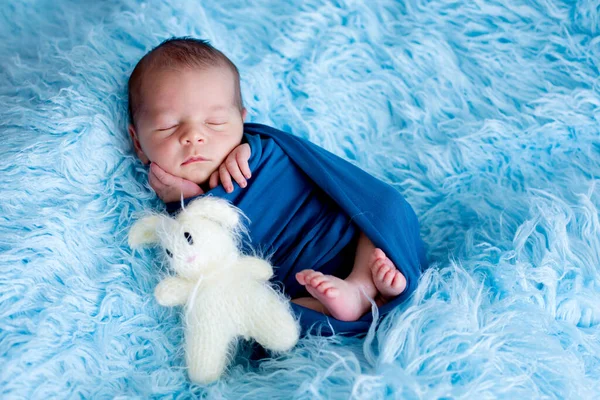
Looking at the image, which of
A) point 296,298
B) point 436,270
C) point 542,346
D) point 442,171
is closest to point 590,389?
point 542,346

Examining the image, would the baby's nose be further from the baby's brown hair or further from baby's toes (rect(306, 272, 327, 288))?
baby's toes (rect(306, 272, 327, 288))

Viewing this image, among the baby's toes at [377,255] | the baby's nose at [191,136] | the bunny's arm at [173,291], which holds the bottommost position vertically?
the bunny's arm at [173,291]

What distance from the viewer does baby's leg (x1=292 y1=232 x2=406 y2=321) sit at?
1.17 metres

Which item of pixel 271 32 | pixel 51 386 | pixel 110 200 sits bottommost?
pixel 51 386

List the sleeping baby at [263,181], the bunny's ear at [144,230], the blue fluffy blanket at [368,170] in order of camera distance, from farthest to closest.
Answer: the sleeping baby at [263,181] → the bunny's ear at [144,230] → the blue fluffy blanket at [368,170]

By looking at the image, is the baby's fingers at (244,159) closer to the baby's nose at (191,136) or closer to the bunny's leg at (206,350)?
the baby's nose at (191,136)

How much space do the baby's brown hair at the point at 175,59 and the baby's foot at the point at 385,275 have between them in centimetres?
49

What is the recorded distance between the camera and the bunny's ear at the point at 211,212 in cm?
117

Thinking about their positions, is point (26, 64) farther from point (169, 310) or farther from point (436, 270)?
point (436, 270)

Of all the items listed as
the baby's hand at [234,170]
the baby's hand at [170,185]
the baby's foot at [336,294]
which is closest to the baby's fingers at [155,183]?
the baby's hand at [170,185]

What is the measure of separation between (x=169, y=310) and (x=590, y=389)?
30.4 inches

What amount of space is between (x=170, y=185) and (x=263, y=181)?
0.20 m

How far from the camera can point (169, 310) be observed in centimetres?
A: 125

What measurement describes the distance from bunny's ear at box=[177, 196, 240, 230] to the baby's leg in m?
0.16
